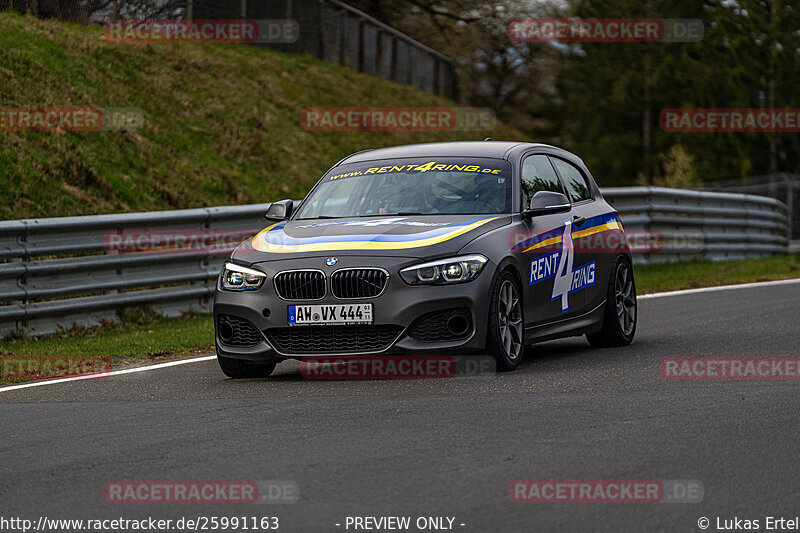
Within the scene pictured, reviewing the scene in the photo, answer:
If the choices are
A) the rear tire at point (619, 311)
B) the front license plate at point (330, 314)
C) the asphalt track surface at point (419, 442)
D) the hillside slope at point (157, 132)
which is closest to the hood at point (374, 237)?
the front license plate at point (330, 314)

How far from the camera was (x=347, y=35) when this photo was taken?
3647 cm

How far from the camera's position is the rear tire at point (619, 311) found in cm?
1073

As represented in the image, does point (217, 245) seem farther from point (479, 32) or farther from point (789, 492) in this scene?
point (479, 32)

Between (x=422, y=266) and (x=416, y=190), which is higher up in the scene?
(x=416, y=190)

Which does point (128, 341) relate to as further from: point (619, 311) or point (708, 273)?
point (708, 273)

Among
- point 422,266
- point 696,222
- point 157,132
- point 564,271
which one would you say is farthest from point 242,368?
point 157,132

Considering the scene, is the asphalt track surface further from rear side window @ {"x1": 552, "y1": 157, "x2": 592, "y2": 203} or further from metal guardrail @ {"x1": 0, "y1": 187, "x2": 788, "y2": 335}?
metal guardrail @ {"x1": 0, "y1": 187, "x2": 788, "y2": 335}

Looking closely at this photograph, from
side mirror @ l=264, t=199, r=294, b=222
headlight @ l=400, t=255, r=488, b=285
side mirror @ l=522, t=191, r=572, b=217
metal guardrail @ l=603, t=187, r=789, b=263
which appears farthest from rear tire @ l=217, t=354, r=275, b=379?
metal guardrail @ l=603, t=187, r=789, b=263

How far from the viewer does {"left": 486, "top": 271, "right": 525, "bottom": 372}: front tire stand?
28.6ft

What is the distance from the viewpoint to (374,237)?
8859mm

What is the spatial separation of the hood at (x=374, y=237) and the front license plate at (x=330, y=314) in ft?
1.19

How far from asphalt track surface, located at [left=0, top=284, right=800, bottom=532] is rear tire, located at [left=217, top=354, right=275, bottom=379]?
123 mm

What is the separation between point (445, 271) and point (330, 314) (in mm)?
799

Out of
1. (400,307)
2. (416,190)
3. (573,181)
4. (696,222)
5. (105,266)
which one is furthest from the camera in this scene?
(696,222)
